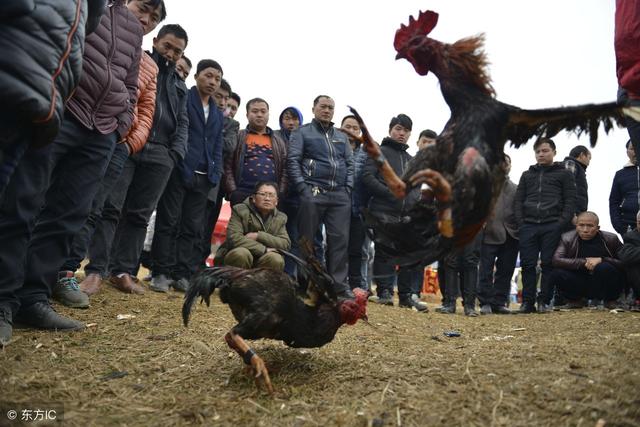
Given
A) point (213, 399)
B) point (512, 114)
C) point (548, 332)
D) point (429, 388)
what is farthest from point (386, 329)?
point (512, 114)

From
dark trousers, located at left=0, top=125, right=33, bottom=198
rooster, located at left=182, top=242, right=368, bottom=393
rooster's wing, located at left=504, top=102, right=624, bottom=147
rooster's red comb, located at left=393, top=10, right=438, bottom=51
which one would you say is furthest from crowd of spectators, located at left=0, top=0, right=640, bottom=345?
rooster's red comb, located at left=393, top=10, right=438, bottom=51

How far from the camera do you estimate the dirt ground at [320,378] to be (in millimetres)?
2158

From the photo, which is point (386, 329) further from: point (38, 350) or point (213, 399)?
point (38, 350)

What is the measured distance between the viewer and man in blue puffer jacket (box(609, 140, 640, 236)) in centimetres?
663

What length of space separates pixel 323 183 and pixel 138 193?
2117 millimetres

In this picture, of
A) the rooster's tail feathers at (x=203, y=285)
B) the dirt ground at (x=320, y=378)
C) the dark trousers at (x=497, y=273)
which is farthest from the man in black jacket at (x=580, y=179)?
the rooster's tail feathers at (x=203, y=285)

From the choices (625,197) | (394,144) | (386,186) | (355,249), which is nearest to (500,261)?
(625,197)

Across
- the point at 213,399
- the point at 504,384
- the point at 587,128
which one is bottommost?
the point at 213,399

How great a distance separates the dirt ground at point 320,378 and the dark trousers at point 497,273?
113 inches

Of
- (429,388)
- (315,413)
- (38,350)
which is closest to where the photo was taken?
(315,413)

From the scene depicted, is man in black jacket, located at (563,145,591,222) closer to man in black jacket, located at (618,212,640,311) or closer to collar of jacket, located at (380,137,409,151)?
man in black jacket, located at (618,212,640,311)

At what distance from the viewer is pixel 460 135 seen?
229 centimetres

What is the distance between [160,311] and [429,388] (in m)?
2.60

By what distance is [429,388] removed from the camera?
2451 millimetres
